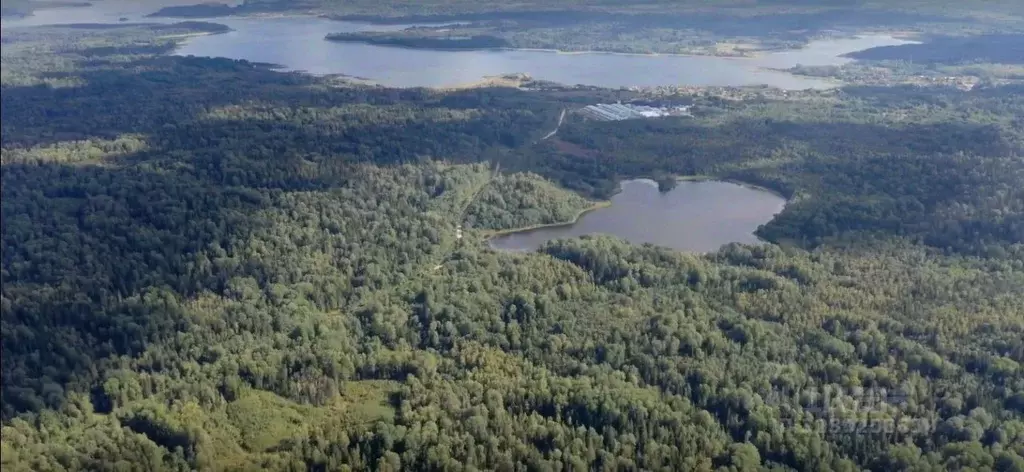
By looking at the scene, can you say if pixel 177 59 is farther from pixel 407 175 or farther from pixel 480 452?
pixel 480 452

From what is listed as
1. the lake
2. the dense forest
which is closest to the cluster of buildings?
the dense forest

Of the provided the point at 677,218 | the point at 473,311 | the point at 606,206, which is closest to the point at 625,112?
the point at 606,206

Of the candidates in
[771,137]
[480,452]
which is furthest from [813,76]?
[480,452]

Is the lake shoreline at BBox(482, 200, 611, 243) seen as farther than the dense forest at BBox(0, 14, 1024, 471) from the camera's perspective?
Yes

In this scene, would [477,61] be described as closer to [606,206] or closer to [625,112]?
[625,112]

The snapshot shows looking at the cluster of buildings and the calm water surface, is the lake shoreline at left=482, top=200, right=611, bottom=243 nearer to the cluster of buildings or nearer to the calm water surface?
the cluster of buildings

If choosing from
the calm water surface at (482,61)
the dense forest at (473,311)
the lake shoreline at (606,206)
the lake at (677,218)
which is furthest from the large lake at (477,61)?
the lake at (677,218)
